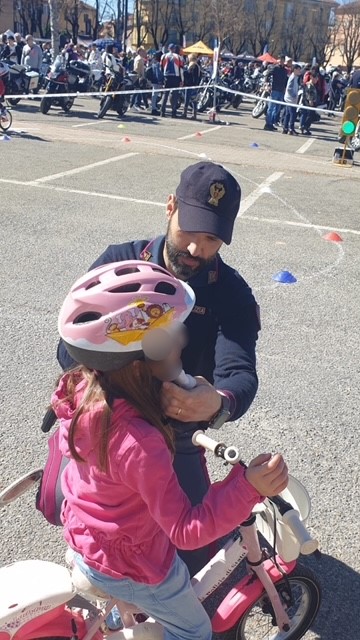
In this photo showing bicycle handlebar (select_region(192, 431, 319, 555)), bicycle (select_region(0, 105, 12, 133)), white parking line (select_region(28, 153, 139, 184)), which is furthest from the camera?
bicycle (select_region(0, 105, 12, 133))

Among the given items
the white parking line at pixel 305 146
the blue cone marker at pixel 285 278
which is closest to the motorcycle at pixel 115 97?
the white parking line at pixel 305 146

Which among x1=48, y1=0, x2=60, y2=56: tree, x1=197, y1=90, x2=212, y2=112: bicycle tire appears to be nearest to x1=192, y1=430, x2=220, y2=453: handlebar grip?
x1=197, y1=90, x2=212, y2=112: bicycle tire

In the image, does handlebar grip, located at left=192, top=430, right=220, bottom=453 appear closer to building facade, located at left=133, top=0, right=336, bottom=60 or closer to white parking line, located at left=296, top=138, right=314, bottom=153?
white parking line, located at left=296, top=138, right=314, bottom=153

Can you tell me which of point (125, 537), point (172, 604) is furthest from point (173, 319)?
point (172, 604)

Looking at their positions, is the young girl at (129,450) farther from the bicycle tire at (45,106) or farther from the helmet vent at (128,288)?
the bicycle tire at (45,106)

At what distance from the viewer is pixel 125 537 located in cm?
188

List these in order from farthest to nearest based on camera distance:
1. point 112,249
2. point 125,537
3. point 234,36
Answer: point 234,36, point 112,249, point 125,537

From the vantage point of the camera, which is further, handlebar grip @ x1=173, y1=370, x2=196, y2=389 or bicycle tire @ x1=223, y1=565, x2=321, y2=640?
bicycle tire @ x1=223, y1=565, x2=321, y2=640

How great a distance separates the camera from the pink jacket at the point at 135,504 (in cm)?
173

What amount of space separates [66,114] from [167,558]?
1911 centimetres

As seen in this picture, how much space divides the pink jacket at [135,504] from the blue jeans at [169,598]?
3cm

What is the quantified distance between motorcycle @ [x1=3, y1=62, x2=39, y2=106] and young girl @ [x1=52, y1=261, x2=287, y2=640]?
65.6 ft

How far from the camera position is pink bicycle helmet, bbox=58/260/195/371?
1.73m

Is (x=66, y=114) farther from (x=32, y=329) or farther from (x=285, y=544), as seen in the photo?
(x=285, y=544)
